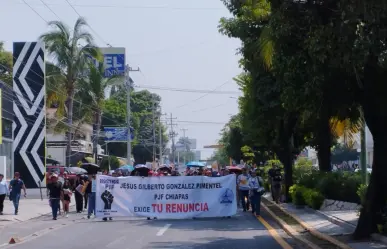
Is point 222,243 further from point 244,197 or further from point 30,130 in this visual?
point 30,130

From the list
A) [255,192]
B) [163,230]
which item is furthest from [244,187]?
[163,230]

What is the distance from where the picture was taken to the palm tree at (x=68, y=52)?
158ft

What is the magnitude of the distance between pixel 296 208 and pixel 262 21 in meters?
7.57

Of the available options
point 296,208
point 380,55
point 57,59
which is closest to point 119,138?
point 57,59

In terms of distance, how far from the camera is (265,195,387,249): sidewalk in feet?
52.3

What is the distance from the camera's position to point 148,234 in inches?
810

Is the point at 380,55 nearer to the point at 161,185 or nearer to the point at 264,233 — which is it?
the point at 264,233

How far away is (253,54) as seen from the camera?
2506 cm

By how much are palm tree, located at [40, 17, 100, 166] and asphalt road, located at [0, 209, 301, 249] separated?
74.1 ft

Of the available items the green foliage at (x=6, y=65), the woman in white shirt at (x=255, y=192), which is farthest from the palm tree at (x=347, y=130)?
the green foliage at (x=6, y=65)

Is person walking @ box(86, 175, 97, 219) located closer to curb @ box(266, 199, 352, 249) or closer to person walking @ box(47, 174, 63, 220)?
person walking @ box(47, 174, 63, 220)

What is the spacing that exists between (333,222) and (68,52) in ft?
→ 101

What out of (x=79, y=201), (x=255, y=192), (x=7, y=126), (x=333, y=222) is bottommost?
(x=333, y=222)

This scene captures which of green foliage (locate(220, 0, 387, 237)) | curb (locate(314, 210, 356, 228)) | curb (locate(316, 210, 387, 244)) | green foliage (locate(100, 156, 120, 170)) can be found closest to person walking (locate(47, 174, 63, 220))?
curb (locate(316, 210, 387, 244))
